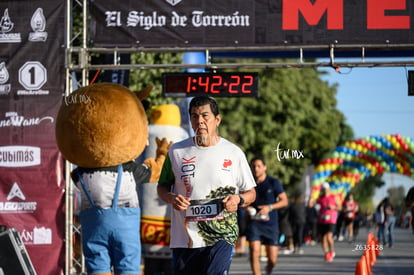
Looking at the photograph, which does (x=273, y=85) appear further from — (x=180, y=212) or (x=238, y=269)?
(x=180, y=212)

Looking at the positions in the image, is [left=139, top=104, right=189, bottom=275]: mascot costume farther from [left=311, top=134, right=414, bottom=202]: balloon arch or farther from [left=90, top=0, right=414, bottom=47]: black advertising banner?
[left=311, top=134, right=414, bottom=202]: balloon arch

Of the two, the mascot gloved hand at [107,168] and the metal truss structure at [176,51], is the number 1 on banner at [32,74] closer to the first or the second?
the metal truss structure at [176,51]

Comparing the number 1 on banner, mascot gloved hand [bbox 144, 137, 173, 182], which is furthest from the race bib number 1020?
the number 1 on banner

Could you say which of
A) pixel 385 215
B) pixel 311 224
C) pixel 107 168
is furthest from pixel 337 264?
pixel 107 168

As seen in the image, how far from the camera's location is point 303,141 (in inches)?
1323

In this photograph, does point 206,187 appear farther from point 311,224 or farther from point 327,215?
point 311,224

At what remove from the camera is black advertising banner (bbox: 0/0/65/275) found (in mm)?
12469

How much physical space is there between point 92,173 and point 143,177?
576 millimetres

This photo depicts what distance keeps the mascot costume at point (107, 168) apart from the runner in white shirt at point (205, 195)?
133 cm

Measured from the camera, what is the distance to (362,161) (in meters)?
25.1

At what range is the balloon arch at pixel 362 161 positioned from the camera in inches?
881

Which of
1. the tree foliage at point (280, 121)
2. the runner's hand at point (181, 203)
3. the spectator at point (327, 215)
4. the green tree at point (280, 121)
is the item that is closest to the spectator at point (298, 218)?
the spectator at point (327, 215)

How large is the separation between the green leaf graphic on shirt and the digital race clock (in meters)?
4.41

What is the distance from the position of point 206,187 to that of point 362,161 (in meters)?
17.8
